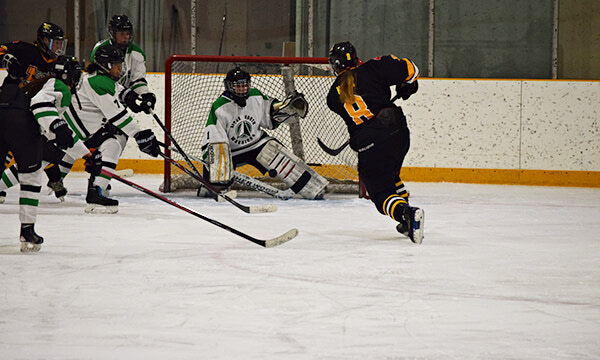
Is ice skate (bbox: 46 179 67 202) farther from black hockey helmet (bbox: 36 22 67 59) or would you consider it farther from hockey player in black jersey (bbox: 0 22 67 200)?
black hockey helmet (bbox: 36 22 67 59)

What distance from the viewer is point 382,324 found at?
84.2 inches

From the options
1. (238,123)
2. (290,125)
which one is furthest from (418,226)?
(290,125)

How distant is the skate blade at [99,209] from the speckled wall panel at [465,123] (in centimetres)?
290

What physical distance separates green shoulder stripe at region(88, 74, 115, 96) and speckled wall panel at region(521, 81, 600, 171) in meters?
3.29

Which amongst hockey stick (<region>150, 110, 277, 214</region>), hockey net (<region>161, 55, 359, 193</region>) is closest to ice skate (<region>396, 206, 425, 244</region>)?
hockey stick (<region>150, 110, 277, 214</region>)

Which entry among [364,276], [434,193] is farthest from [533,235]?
[434,193]

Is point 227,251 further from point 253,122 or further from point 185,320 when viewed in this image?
point 253,122

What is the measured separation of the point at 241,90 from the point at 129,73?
0.74m

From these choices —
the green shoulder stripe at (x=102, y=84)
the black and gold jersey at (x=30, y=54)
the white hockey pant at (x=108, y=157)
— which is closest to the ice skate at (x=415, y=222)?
the white hockey pant at (x=108, y=157)

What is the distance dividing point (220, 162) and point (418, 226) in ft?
6.71

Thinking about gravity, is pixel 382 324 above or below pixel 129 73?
below

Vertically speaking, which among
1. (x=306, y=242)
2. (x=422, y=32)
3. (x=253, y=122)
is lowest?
(x=306, y=242)

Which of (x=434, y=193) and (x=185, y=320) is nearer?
(x=185, y=320)

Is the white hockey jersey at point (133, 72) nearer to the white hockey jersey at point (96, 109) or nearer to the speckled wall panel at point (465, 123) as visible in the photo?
the white hockey jersey at point (96, 109)
